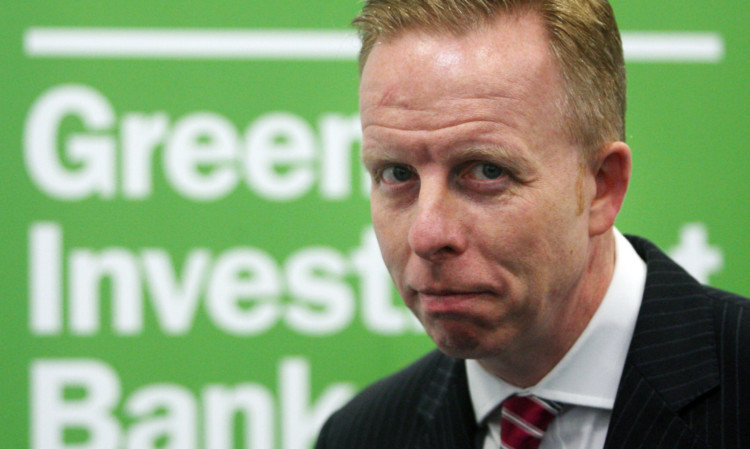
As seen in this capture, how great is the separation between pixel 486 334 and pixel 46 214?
1.64 m

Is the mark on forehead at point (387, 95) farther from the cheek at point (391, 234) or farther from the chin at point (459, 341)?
the chin at point (459, 341)

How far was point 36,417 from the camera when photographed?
2559 mm

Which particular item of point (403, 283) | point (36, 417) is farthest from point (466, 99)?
point (36, 417)

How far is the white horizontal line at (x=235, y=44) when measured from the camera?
259cm

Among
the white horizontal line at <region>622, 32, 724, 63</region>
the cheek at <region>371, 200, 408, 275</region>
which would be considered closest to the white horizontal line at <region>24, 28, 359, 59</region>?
the white horizontal line at <region>622, 32, 724, 63</region>

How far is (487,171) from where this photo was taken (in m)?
1.38

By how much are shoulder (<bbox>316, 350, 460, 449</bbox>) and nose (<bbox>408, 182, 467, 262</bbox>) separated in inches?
18.9

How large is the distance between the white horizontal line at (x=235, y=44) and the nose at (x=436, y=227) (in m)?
1.29

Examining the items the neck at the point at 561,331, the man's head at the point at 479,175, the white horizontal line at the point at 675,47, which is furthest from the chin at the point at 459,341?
the white horizontal line at the point at 675,47

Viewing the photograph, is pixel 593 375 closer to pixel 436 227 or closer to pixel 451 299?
pixel 451 299

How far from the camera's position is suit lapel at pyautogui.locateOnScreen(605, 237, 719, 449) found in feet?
4.63

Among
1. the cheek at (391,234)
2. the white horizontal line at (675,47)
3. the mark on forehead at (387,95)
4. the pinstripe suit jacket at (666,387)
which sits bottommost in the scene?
the pinstripe suit jacket at (666,387)

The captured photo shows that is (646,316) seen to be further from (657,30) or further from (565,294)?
(657,30)

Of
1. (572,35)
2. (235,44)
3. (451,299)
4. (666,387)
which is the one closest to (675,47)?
(235,44)
